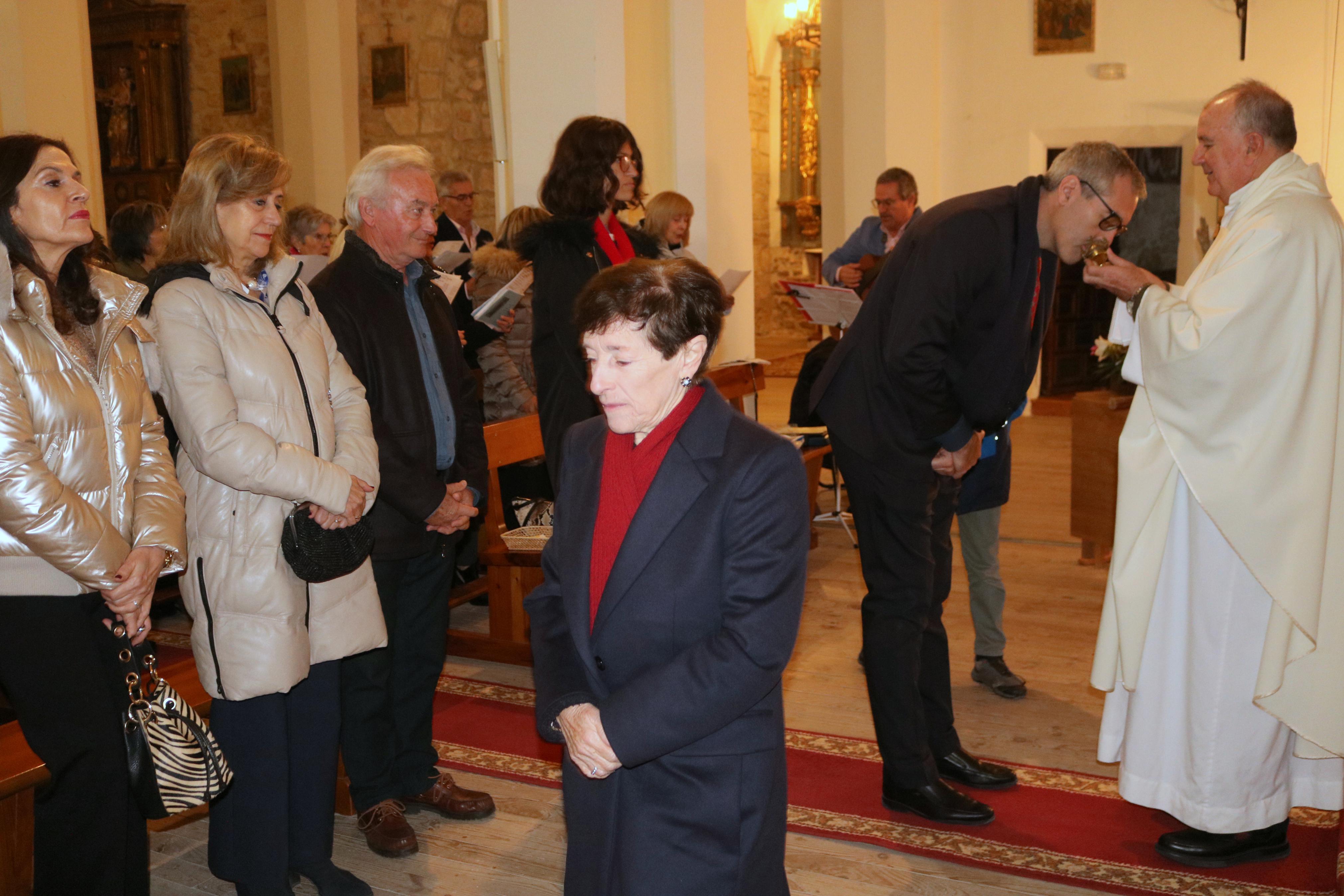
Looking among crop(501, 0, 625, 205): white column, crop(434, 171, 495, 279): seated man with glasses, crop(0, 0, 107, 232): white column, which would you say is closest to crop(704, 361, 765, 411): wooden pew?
crop(501, 0, 625, 205): white column

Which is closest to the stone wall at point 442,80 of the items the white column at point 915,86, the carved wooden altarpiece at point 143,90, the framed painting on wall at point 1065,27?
the carved wooden altarpiece at point 143,90

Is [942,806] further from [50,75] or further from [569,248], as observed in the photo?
[50,75]

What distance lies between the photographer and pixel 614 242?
12.4 feet

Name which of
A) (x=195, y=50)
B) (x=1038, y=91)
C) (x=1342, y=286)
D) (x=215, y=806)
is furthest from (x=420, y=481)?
(x=195, y=50)

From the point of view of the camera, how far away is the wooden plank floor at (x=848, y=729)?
301 cm

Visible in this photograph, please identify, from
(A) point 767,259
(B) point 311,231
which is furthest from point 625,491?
(A) point 767,259

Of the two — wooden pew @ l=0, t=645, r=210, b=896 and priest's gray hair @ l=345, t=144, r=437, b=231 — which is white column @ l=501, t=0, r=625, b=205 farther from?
wooden pew @ l=0, t=645, r=210, b=896

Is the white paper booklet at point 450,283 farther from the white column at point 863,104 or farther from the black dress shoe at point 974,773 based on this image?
the white column at point 863,104

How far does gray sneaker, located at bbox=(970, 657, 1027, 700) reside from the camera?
4.18m

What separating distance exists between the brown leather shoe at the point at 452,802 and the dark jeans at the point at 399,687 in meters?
0.03

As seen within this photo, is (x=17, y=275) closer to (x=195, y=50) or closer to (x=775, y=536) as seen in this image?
(x=775, y=536)

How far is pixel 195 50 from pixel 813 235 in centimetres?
784

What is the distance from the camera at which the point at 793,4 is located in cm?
1448

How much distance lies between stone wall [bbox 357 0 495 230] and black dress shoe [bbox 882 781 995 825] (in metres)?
8.40
